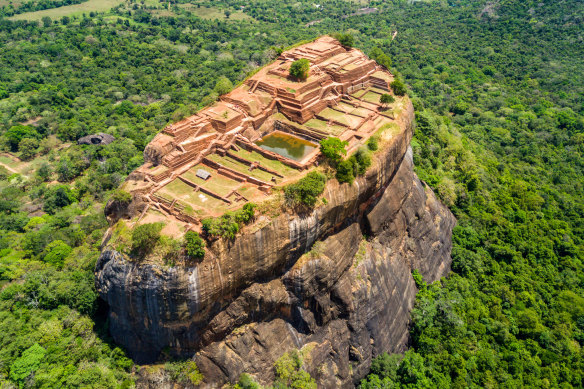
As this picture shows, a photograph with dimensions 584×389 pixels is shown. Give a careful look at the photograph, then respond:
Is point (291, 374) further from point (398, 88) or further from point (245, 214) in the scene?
point (398, 88)

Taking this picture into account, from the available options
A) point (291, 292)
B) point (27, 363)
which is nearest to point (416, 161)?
point (291, 292)

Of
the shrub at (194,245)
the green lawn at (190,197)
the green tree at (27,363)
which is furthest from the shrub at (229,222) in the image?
the green tree at (27,363)

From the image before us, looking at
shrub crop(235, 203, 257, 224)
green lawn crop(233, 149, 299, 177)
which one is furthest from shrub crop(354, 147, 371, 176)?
shrub crop(235, 203, 257, 224)

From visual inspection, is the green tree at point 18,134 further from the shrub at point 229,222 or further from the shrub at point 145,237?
the shrub at point 229,222

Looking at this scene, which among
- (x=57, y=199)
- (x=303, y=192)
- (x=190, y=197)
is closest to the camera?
(x=303, y=192)

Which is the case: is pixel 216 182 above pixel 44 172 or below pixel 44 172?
above

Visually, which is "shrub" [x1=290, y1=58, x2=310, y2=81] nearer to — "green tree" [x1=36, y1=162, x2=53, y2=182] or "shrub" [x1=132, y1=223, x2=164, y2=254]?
"shrub" [x1=132, y1=223, x2=164, y2=254]

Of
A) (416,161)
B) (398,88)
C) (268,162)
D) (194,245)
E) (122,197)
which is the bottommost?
(416,161)
